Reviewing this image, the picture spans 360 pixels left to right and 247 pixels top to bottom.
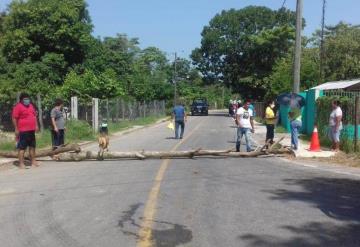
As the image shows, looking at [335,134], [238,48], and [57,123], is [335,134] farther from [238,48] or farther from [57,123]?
[238,48]

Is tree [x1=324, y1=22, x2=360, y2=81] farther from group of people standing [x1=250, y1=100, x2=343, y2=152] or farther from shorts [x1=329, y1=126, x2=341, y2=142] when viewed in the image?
shorts [x1=329, y1=126, x2=341, y2=142]

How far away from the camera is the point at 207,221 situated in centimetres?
809

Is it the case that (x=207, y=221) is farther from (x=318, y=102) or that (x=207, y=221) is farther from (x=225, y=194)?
(x=318, y=102)

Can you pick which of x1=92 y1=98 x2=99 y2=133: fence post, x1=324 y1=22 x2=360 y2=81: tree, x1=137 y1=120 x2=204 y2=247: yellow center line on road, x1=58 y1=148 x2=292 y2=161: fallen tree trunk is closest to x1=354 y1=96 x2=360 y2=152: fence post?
x1=58 y1=148 x2=292 y2=161: fallen tree trunk

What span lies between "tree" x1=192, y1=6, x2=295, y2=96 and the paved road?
2229 inches

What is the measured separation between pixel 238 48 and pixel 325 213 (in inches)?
2623

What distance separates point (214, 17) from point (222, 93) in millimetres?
56290

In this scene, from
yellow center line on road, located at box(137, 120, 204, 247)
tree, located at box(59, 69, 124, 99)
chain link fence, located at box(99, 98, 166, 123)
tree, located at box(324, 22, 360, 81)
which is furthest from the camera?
tree, located at box(324, 22, 360, 81)

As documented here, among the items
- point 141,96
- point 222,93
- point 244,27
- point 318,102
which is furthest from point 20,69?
point 222,93

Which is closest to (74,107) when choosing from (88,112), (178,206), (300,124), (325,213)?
(88,112)

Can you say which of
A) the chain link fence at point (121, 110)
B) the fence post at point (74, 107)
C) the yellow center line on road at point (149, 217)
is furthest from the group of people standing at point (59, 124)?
the chain link fence at point (121, 110)

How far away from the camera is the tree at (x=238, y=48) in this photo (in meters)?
70.3

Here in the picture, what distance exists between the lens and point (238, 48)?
244 ft

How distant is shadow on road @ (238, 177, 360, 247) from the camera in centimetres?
705
